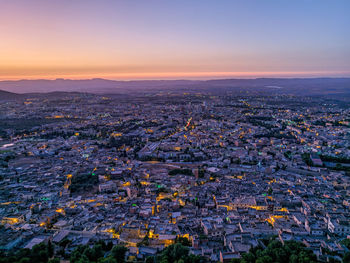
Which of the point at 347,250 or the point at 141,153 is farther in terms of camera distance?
the point at 141,153

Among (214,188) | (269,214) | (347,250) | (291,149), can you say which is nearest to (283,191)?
(269,214)

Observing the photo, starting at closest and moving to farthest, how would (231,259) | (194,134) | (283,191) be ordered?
(231,259) < (283,191) < (194,134)

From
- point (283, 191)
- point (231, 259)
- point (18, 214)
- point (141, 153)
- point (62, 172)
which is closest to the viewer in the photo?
point (231, 259)

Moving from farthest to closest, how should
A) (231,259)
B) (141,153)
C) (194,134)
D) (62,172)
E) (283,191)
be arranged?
(194,134) < (141,153) < (62,172) < (283,191) < (231,259)

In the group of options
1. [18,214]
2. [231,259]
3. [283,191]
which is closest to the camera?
[231,259]

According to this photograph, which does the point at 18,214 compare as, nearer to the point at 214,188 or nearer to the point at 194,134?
the point at 214,188

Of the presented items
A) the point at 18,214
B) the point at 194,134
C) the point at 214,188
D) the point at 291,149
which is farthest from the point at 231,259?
the point at 194,134

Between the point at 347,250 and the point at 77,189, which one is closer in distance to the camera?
the point at 347,250

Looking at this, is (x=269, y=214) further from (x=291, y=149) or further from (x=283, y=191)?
(x=291, y=149)
